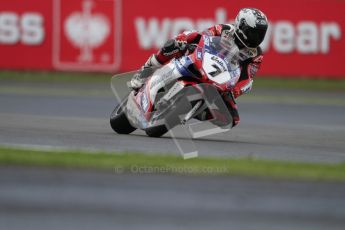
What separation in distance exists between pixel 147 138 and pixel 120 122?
0.48 meters

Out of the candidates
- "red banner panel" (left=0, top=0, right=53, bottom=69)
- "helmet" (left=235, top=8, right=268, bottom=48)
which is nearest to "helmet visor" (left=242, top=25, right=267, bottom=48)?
"helmet" (left=235, top=8, right=268, bottom=48)

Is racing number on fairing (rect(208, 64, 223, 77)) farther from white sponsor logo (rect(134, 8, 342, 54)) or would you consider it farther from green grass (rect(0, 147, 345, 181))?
white sponsor logo (rect(134, 8, 342, 54))

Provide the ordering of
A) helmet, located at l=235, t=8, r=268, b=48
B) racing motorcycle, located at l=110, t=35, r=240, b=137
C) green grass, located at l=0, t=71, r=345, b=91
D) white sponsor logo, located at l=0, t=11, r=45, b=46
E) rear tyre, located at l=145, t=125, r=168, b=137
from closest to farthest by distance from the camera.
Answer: racing motorcycle, located at l=110, t=35, r=240, b=137 < helmet, located at l=235, t=8, r=268, b=48 < rear tyre, located at l=145, t=125, r=168, b=137 < white sponsor logo, located at l=0, t=11, r=45, b=46 < green grass, located at l=0, t=71, r=345, b=91

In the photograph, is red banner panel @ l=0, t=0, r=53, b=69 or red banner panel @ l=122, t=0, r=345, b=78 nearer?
red banner panel @ l=122, t=0, r=345, b=78

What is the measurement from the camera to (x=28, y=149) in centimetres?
1157

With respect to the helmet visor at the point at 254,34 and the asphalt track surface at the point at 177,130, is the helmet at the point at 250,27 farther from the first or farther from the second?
the asphalt track surface at the point at 177,130

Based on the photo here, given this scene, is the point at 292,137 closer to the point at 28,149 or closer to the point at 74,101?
the point at 28,149

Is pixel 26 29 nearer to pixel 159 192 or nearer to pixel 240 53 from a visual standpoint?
pixel 240 53

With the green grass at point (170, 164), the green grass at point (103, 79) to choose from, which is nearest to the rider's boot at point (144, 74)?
the green grass at point (170, 164)

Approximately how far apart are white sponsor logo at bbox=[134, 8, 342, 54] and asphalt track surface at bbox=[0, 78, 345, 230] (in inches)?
349

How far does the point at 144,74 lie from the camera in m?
13.3

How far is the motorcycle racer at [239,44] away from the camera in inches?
507

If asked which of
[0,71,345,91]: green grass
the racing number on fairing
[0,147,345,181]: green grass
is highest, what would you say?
the racing number on fairing

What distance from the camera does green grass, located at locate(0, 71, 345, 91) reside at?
25.5m
